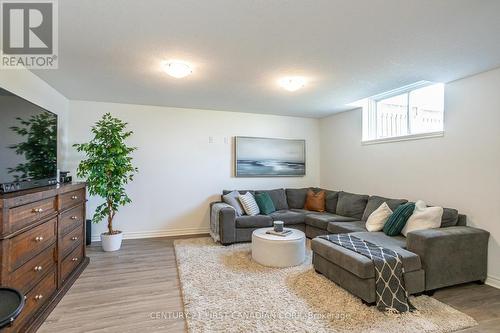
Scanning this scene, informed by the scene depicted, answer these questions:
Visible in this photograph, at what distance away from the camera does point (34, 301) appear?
6.60 feet

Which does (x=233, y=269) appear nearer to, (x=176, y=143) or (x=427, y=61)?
(x=176, y=143)

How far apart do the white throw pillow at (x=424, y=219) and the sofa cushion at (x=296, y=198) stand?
7.09 feet

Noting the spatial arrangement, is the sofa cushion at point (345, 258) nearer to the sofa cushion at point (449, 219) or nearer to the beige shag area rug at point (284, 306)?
the beige shag area rug at point (284, 306)

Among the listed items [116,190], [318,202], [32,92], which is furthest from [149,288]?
[318,202]

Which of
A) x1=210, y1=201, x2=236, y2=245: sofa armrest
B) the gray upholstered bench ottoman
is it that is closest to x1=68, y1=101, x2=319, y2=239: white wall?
x1=210, y1=201, x2=236, y2=245: sofa armrest

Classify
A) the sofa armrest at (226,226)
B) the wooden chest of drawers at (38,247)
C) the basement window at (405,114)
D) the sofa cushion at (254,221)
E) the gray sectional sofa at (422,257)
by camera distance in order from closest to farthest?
the wooden chest of drawers at (38,247), the gray sectional sofa at (422,257), the basement window at (405,114), the sofa armrest at (226,226), the sofa cushion at (254,221)

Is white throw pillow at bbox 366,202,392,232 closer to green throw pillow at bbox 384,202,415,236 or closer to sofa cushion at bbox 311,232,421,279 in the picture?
green throw pillow at bbox 384,202,415,236

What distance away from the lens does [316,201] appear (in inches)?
192

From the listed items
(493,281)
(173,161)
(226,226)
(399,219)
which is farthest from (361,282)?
(173,161)

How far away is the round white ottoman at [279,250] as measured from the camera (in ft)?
10.4

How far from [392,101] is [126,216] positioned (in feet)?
15.8

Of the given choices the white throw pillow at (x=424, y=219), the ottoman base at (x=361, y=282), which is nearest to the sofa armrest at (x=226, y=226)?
the ottoman base at (x=361, y=282)

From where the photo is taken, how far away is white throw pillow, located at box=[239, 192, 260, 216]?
4.34 meters

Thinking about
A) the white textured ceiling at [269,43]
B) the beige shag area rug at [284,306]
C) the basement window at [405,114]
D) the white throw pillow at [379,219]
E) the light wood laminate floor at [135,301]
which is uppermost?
the white textured ceiling at [269,43]
